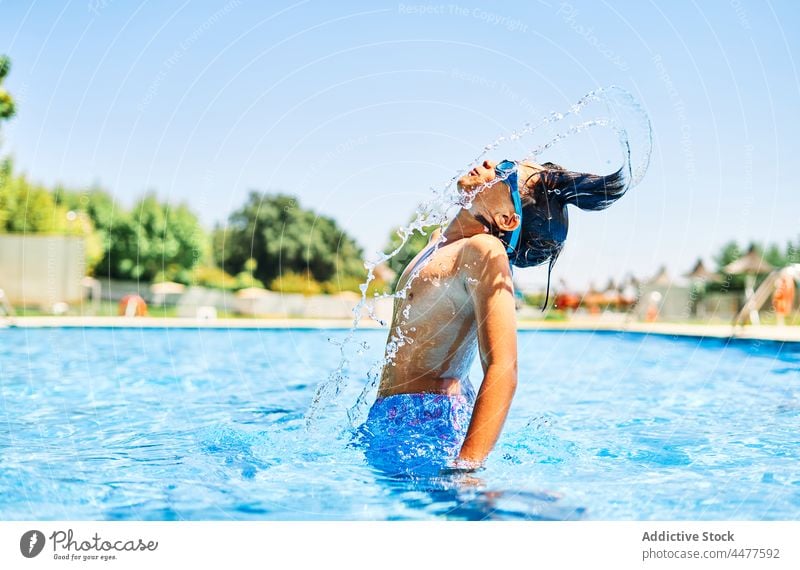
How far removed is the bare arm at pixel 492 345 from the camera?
2.75 metres

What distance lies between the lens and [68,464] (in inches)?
140

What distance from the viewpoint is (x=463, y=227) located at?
3.27 m

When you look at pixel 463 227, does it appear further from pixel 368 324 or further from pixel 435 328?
pixel 368 324

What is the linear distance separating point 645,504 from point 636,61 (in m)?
6.26

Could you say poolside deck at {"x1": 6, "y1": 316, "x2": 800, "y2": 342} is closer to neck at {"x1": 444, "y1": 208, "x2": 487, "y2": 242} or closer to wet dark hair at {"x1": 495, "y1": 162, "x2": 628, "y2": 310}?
neck at {"x1": 444, "y1": 208, "x2": 487, "y2": 242}

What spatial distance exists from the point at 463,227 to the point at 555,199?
0.43 metres

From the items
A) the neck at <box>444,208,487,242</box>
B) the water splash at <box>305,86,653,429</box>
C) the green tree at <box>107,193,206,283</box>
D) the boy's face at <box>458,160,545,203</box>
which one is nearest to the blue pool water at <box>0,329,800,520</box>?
the water splash at <box>305,86,653,429</box>

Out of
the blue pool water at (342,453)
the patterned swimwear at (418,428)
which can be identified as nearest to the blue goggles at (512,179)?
the patterned swimwear at (418,428)

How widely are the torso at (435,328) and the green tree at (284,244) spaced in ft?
107

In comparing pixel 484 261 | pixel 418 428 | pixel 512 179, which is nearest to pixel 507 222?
pixel 512 179

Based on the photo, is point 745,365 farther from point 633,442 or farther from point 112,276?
point 112,276

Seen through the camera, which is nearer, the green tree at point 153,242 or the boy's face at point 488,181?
the boy's face at point 488,181

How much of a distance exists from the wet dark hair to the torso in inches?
12.1

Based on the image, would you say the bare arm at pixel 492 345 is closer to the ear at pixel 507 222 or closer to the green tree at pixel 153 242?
the ear at pixel 507 222
